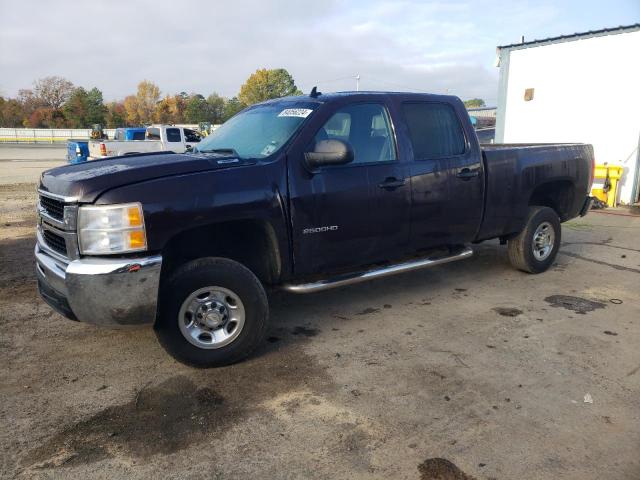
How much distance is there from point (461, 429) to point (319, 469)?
2.96 ft

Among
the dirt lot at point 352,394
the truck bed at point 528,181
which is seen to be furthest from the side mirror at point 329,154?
the truck bed at point 528,181

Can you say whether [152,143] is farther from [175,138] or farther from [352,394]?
[352,394]

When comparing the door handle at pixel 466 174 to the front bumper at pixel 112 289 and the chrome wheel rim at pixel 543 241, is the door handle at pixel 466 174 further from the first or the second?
the front bumper at pixel 112 289

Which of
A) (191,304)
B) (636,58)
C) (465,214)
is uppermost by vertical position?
(636,58)

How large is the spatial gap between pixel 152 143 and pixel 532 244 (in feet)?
49.2

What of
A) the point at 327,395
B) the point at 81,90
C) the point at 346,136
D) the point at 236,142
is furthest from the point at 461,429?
the point at 81,90

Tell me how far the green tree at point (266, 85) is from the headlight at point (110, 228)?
82177 mm

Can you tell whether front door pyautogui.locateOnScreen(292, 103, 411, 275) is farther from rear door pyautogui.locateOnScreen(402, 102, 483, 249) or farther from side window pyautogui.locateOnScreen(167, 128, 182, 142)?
side window pyautogui.locateOnScreen(167, 128, 182, 142)

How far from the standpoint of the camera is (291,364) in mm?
3887

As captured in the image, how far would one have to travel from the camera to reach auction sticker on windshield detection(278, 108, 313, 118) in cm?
427

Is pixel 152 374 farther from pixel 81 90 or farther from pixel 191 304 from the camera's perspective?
pixel 81 90

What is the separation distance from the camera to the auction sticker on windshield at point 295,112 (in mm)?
4274

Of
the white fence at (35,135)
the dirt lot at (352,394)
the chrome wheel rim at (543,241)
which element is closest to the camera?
the dirt lot at (352,394)

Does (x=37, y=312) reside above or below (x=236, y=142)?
below
